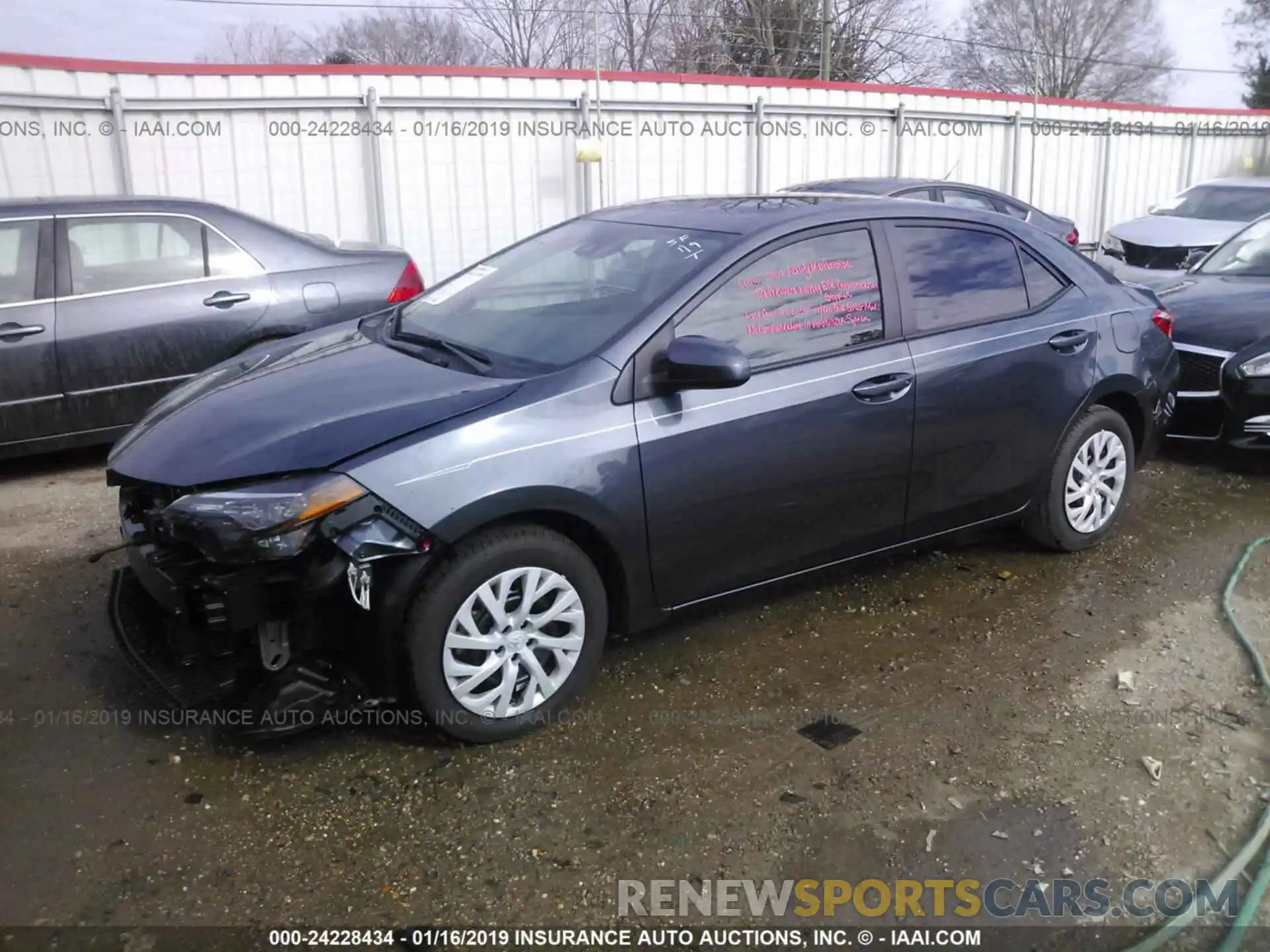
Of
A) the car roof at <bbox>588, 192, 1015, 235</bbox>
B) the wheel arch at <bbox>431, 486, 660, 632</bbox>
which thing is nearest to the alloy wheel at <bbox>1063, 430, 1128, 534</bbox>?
the car roof at <bbox>588, 192, 1015, 235</bbox>

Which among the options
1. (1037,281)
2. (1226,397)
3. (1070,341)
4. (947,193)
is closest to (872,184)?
(947,193)

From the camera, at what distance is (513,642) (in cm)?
322

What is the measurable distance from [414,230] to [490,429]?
340 inches

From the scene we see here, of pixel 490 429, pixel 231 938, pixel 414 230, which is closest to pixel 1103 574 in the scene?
pixel 490 429

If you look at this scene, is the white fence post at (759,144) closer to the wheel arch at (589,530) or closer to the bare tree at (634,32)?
the wheel arch at (589,530)

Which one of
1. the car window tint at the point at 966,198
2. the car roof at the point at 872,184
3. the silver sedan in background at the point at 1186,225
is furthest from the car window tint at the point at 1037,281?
the silver sedan in background at the point at 1186,225

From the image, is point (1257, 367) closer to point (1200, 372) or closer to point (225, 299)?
point (1200, 372)

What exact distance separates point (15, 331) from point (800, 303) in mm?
4255

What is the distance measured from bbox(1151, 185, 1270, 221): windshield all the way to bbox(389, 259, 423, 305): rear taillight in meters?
9.89

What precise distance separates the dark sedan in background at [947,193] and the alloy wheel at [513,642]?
613cm

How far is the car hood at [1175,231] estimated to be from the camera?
11641mm

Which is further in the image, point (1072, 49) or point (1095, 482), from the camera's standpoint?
point (1072, 49)

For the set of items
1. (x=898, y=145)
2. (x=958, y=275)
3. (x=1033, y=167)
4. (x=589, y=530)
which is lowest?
(x=589, y=530)

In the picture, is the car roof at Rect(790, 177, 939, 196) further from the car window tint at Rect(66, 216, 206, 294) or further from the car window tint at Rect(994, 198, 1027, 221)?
the car window tint at Rect(66, 216, 206, 294)
